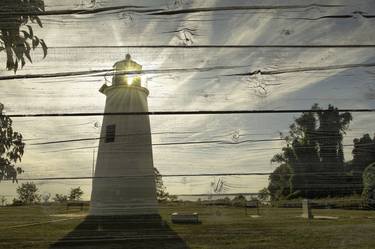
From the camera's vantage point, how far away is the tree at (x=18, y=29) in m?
1.59

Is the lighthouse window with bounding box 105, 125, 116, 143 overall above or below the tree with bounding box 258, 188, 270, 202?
above

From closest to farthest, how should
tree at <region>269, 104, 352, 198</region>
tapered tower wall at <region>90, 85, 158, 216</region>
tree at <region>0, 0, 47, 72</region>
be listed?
tree at <region>0, 0, 47, 72</region>
tree at <region>269, 104, 352, 198</region>
tapered tower wall at <region>90, 85, 158, 216</region>

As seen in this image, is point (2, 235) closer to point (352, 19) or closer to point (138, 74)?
point (138, 74)

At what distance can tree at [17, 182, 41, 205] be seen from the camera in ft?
5.66

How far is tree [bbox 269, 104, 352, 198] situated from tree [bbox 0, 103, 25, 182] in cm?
128

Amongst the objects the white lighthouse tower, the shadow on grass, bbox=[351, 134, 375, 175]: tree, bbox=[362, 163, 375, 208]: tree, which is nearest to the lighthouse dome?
the white lighthouse tower

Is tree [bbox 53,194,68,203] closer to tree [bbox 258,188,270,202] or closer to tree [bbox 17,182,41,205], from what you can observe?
tree [bbox 17,182,41,205]

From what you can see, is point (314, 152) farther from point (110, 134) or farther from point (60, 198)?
point (60, 198)

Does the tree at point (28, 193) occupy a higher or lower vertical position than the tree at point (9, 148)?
lower

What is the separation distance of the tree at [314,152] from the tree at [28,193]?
1.23 metres

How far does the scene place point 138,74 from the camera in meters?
1.75

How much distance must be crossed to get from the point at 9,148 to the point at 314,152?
1.55 metres

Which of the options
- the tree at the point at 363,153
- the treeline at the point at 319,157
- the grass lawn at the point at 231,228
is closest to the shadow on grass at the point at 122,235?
the grass lawn at the point at 231,228

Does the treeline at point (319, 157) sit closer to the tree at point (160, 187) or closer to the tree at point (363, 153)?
the tree at point (363, 153)
